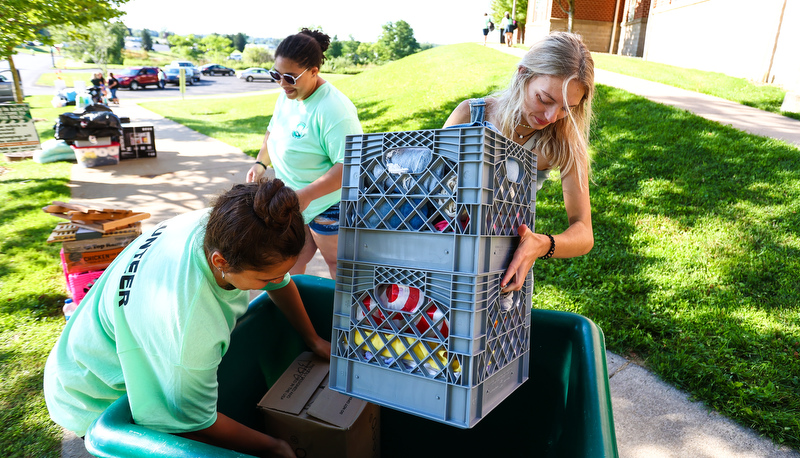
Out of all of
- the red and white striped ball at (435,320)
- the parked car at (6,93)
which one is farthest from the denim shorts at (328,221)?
the parked car at (6,93)

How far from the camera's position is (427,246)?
1.17 meters

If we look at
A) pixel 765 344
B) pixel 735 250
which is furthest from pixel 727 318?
pixel 735 250

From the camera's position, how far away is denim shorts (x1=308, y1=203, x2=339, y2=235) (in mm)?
2659

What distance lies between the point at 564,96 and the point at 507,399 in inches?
42.5

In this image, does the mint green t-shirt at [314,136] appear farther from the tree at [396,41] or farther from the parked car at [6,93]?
the tree at [396,41]

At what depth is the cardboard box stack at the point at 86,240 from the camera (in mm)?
3377

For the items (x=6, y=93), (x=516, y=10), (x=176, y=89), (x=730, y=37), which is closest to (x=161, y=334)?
(x=6, y=93)

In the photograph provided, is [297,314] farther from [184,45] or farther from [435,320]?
[184,45]

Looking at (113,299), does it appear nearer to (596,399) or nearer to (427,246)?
(427,246)

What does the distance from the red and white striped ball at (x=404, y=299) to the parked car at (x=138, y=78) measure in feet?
106

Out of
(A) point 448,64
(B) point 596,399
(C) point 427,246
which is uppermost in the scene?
(A) point 448,64

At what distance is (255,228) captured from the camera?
129 centimetres

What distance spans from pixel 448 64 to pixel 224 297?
41.3 ft

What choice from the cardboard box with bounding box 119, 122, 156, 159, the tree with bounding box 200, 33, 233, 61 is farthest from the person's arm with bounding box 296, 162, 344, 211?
the tree with bounding box 200, 33, 233, 61
